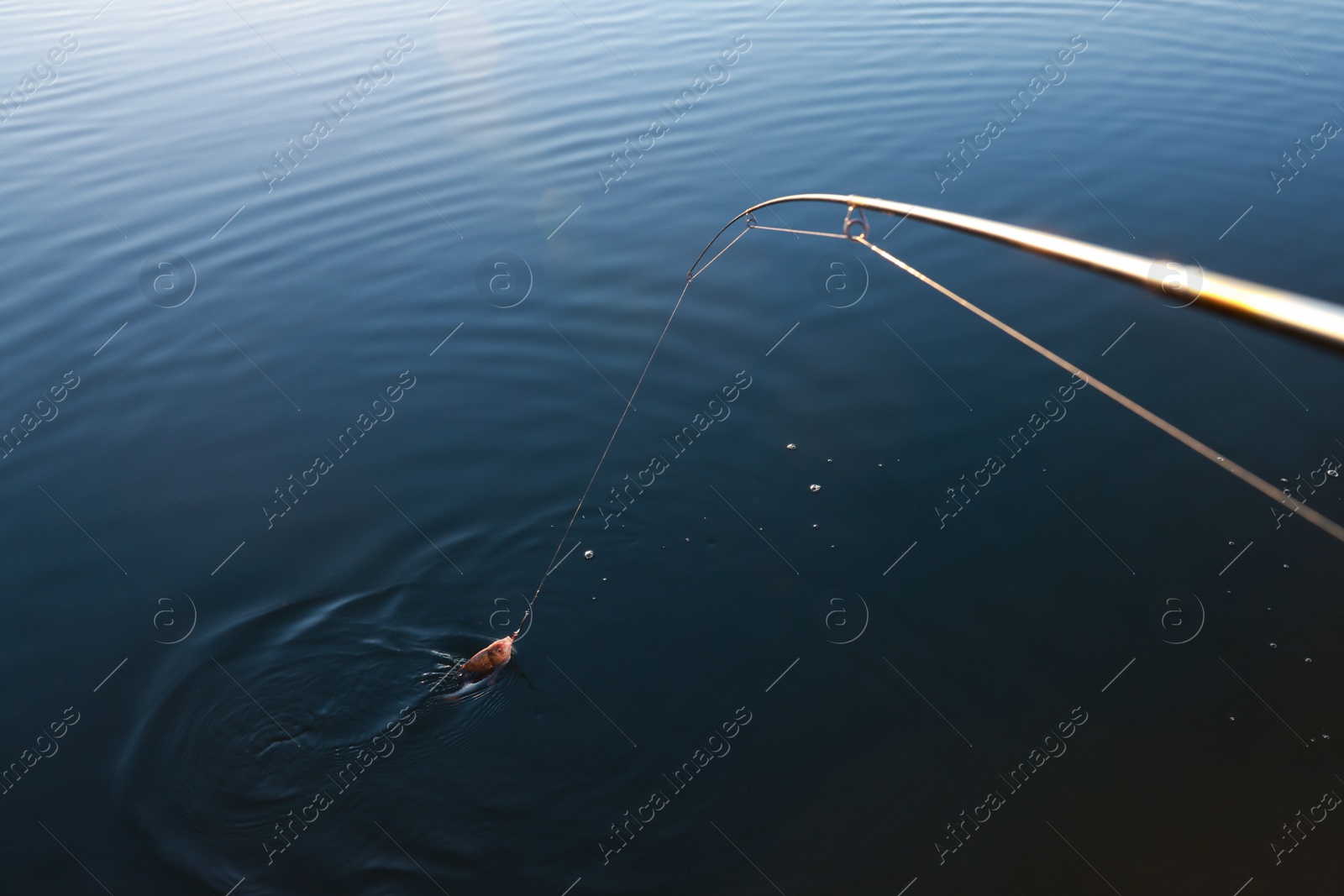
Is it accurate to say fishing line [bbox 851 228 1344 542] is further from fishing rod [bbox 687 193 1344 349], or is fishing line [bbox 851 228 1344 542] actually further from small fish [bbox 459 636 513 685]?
small fish [bbox 459 636 513 685]

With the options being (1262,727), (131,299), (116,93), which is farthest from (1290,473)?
(116,93)

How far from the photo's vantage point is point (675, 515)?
19.8ft

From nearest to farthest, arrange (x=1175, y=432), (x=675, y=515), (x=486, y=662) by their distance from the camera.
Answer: (x=1175, y=432)
(x=486, y=662)
(x=675, y=515)

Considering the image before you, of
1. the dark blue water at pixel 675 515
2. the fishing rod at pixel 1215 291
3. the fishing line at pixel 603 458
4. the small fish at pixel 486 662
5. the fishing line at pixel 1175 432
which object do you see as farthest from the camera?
the fishing line at pixel 603 458

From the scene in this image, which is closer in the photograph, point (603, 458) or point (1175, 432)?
point (1175, 432)

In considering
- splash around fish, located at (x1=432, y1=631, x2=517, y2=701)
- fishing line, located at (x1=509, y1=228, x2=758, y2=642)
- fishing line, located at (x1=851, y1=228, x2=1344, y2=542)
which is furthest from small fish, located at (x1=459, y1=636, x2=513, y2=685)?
fishing line, located at (x1=851, y1=228, x2=1344, y2=542)

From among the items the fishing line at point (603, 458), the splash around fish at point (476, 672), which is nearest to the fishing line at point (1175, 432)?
the fishing line at point (603, 458)

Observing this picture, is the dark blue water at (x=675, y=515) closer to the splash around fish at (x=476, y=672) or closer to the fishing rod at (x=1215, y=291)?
the splash around fish at (x=476, y=672)

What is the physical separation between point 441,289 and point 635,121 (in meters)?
4.47

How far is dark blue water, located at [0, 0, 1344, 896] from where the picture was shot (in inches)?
172

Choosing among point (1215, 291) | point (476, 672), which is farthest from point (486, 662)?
point (1215, 291)

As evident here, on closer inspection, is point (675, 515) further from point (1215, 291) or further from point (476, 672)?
point (1215, 291)

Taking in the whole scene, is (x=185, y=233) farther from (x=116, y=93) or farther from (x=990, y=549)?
(x=990, y=549)

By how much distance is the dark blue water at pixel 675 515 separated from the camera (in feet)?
14.3
